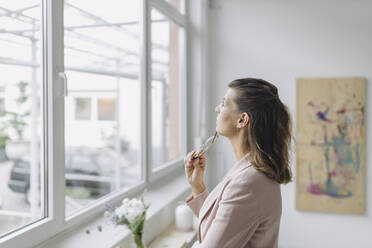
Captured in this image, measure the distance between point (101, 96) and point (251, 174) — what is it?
3.81 meters

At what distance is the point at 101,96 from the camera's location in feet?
15.1

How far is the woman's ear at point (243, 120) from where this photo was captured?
114 cm

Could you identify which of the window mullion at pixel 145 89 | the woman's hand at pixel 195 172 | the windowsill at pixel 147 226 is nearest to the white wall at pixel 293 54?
the windowsill at pixel 147 226

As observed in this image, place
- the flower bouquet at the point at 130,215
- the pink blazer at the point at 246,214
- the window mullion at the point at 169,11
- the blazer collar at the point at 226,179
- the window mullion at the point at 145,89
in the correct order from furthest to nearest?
the window mullion at the point at 169,11, the window mullion at the point at 145,89, the flower bouquet at the point at 130,215, the blazer collar at the point at 226,179, the pink blazer at the point at 246,214

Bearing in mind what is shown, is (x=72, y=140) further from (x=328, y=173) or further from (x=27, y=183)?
(x=328, y=173)

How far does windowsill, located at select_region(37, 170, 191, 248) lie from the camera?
1444mm

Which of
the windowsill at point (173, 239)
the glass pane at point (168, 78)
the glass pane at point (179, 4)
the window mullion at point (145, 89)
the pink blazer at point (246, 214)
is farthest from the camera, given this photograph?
the glass pane at point (168, 78)

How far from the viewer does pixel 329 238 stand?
292 centimetres

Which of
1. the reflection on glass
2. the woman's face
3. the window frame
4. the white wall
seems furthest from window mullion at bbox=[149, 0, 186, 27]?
the woman's face

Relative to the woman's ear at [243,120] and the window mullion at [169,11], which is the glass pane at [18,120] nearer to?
the window mullion at [169,11]

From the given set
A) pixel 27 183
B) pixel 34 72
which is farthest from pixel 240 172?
pixel 27 183

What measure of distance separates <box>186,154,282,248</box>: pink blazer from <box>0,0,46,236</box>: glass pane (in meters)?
1.49

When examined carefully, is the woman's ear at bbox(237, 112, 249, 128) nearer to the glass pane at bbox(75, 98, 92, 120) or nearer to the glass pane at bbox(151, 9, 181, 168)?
the glass pane at bbox(151, 9, 181, 168)

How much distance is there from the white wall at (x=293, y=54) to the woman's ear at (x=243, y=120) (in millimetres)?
1892
